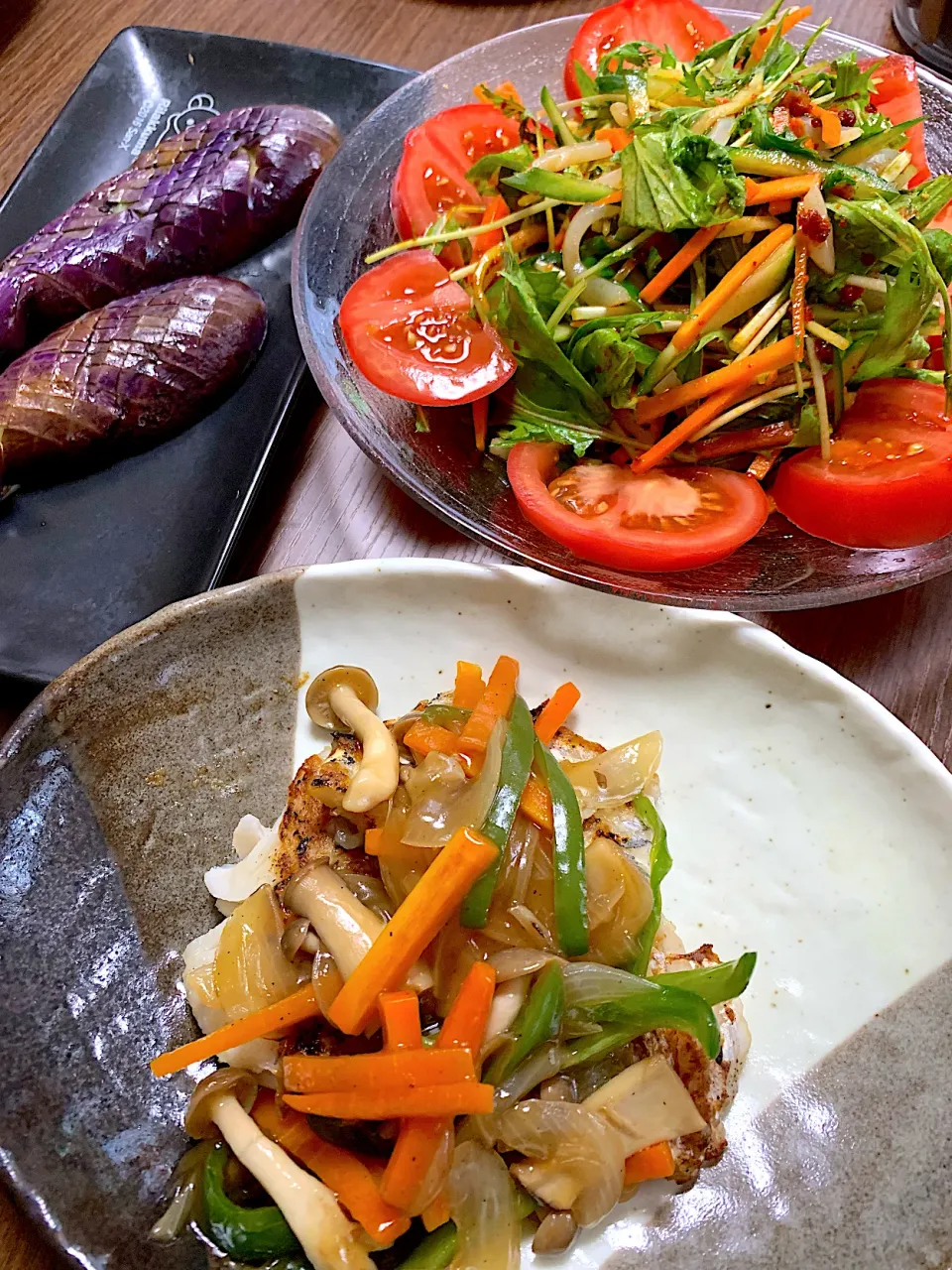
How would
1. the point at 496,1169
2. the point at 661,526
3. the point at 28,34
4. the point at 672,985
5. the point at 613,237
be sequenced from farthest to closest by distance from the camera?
the point at 28,34 → the point at 613,237 → the point at 661,526 → the point at 672,985 → the point at 496,1169

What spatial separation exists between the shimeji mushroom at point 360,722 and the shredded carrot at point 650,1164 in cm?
64

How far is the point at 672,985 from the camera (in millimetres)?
1390

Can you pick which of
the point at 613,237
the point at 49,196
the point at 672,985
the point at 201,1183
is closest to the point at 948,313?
the point at 613,237

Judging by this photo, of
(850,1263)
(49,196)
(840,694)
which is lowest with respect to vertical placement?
(850,1263)

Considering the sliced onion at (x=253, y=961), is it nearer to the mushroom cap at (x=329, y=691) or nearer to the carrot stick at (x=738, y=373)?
the mushroom cap at (x=329, y=691)

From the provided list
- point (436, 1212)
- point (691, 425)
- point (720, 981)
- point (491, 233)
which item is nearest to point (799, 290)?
point (691, 425)

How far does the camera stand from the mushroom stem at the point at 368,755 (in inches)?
59.1

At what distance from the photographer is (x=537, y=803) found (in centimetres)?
146

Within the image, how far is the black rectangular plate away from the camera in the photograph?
1.94 metres

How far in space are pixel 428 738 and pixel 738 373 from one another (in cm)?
98

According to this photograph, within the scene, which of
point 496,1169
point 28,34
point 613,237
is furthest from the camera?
point 28,34

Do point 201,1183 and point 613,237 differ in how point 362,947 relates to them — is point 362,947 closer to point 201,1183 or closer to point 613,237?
point 201,1183

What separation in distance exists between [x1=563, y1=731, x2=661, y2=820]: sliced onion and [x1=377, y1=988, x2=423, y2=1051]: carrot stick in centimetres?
46

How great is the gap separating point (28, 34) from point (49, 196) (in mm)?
987
